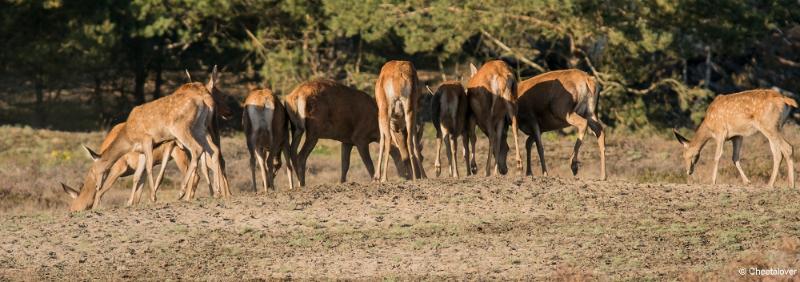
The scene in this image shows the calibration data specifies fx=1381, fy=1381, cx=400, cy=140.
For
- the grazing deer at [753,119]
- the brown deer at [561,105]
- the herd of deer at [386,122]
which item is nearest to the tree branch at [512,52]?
the herd of deer at [386,122]

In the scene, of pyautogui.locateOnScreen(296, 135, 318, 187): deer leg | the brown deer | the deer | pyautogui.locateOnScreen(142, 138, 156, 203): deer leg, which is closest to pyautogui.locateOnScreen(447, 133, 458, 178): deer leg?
the deer

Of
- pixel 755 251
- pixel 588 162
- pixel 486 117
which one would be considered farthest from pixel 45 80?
pixel 755 251

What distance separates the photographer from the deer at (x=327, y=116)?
2036cm

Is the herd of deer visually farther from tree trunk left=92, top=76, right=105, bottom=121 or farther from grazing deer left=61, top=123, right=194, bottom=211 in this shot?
tree trunk left=92, top=76, right=105, bottom=121

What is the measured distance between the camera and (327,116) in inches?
810

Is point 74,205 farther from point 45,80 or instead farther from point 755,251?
point 45,80

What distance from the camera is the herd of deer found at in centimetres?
1925

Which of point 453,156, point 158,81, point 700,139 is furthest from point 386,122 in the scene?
point 158,81

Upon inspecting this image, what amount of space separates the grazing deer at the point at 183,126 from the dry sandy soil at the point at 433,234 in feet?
3.27

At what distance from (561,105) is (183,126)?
219 inches

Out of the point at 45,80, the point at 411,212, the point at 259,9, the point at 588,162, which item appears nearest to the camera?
the point at 411,212

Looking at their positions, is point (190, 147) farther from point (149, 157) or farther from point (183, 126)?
point (149, 157)

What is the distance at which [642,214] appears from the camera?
16625 millimetres

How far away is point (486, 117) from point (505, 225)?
397 centimetres
